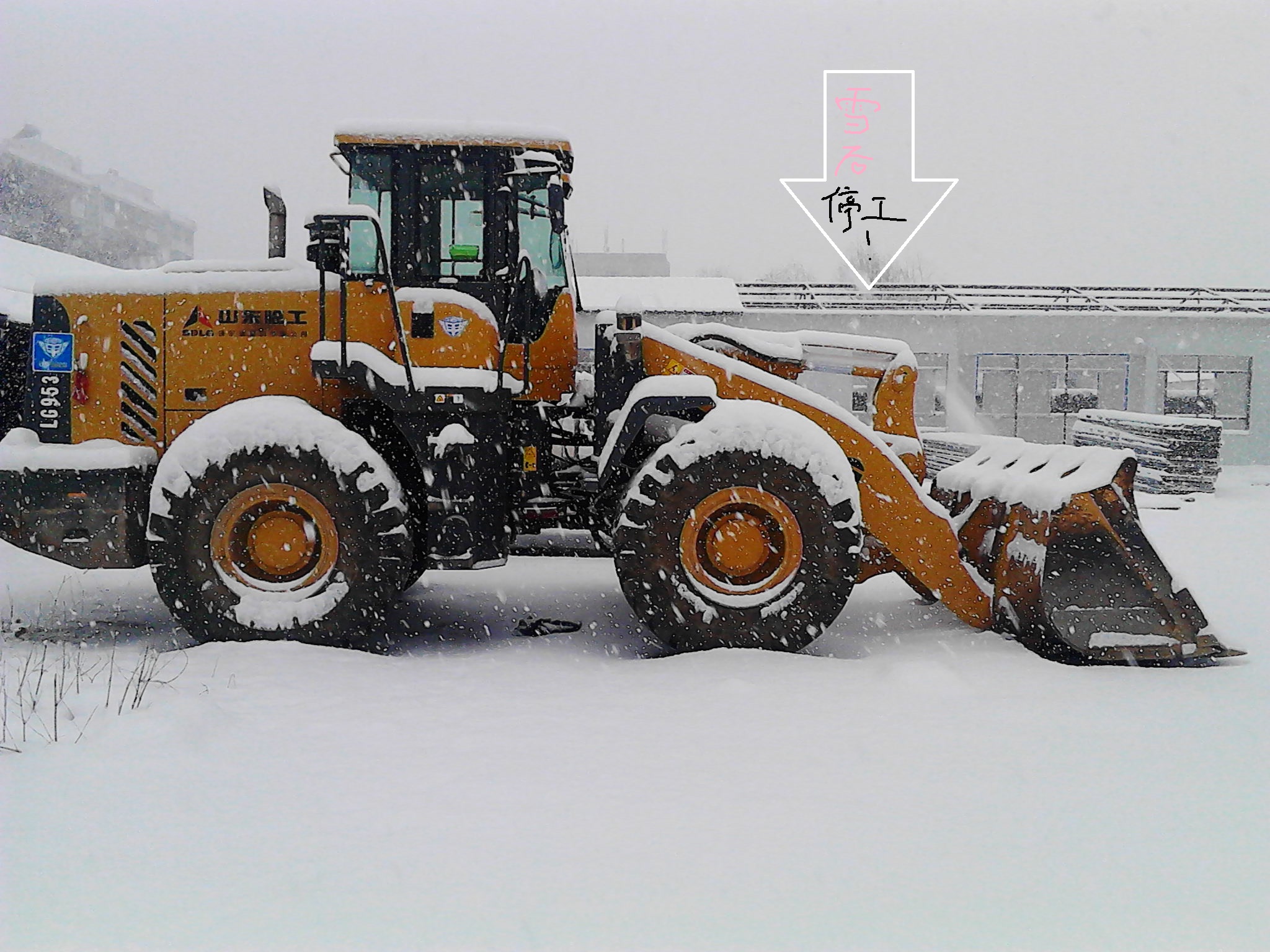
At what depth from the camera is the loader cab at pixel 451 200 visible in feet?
17.6

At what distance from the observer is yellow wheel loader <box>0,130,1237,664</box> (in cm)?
481

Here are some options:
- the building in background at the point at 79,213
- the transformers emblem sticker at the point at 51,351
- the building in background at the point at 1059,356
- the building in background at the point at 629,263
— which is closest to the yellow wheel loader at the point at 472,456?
the transformers emblem sticker at the point at 51,351

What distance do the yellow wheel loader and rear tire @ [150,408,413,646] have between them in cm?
1

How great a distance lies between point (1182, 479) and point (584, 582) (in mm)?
11441

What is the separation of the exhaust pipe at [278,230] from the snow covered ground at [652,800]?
7.88 feet

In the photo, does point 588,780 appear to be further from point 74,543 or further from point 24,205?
point 24,205

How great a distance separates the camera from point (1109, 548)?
191 inches

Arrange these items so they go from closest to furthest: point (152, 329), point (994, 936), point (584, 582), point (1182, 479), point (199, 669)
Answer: point (994, 936)
point (199, 669)
point (152, 329)
point (584, 582)
point (1182, 479)

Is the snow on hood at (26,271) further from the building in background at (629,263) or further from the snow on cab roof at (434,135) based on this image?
the building in background at (629,263)

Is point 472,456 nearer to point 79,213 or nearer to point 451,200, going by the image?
point 451,200

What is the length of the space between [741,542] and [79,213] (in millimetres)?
57798

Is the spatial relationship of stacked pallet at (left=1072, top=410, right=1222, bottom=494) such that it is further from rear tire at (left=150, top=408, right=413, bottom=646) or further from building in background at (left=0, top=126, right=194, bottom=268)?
building in background at (left=0, top=126, right=194, bottom=268)

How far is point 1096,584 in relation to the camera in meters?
4.89

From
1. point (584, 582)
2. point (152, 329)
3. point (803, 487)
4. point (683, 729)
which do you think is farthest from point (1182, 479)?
point (152, 329)
